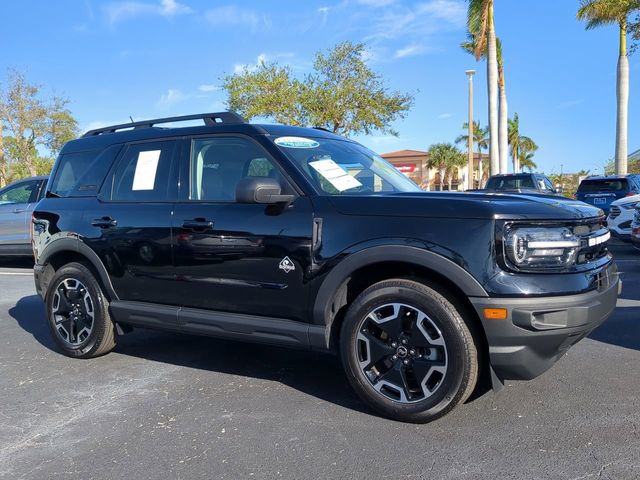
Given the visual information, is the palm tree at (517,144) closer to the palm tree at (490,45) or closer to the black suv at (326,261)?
the palm tree at (490,45)

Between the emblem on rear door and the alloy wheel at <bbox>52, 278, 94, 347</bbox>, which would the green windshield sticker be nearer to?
the emblem on rear door

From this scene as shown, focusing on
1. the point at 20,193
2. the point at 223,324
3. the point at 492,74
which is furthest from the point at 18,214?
the point at 492,74

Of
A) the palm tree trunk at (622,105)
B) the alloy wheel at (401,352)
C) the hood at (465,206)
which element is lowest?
the alloy wheel at (401,352)

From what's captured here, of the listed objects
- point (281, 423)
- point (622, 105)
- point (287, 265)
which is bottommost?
point (281, 423)

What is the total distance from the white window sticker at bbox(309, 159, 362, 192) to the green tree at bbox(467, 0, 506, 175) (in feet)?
59.1

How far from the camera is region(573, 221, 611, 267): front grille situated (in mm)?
3352

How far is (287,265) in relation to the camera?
371 cm

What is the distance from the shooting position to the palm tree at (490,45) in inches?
803

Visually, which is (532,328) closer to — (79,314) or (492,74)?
(79,314)

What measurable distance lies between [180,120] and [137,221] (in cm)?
93

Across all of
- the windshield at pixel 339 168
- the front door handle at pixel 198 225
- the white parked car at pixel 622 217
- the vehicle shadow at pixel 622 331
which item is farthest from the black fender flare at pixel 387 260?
the white parked car at pixel 622 217

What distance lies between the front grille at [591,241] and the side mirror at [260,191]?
1818 mm

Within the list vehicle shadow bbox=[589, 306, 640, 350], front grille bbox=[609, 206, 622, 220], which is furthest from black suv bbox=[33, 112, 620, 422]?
front grille bbox=[609, 206, 622, 220]

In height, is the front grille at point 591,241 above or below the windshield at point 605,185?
below
